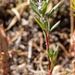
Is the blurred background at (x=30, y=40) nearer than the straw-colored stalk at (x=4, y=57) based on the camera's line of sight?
No

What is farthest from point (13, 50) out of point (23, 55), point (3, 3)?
point (3, 3)

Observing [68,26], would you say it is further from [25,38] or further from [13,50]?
[13,50]

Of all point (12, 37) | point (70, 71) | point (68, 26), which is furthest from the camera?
Result: point (68, 26)

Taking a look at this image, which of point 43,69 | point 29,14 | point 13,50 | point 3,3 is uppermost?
point 3,3

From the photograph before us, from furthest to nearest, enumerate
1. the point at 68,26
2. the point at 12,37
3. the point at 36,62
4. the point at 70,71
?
the point at 68,26
the point at 12,37
the point at 36,62
the point at 70,71

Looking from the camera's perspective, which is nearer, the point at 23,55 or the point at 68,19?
the point at 23,55

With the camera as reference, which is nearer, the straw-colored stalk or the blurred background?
Answer: the straw-colored stalk

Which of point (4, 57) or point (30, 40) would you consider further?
point (30, 40)

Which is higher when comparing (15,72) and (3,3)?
(3,3)
